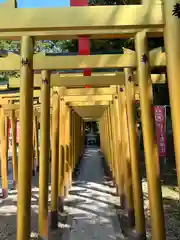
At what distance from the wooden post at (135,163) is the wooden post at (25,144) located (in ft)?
6.05

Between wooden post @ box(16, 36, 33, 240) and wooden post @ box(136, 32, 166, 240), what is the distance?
127cm

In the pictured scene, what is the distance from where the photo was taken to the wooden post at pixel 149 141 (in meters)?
3.11

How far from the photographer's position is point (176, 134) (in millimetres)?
2619

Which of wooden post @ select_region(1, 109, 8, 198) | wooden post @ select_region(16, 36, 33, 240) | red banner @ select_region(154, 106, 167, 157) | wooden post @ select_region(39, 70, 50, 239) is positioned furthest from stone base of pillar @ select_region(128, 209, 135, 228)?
wooden post @ select_region(1, 109, 8, 198)

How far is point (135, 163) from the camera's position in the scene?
4648 millimetres

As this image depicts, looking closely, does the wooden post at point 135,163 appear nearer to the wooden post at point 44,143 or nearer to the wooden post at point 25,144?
the wooden post at point 44,143

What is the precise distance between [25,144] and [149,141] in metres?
1.40

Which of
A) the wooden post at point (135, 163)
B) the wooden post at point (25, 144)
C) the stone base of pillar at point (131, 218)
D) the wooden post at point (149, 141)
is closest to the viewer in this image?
the wooden post at point (149, 141)

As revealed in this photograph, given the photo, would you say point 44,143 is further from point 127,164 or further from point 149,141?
point 149,141

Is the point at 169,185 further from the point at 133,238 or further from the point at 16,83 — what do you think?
the point at 16,83

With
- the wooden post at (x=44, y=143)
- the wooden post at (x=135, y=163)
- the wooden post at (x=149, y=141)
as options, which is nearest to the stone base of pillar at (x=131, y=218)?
the wooden post at (x=135, y=163)

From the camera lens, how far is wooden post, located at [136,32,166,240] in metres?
3.11

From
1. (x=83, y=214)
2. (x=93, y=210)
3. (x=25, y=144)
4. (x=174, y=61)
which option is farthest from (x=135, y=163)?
(x=93, y=210)

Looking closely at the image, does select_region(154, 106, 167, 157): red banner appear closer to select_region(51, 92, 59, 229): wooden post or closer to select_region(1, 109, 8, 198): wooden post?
select_region(51, 92, 59, 229): wooden post
